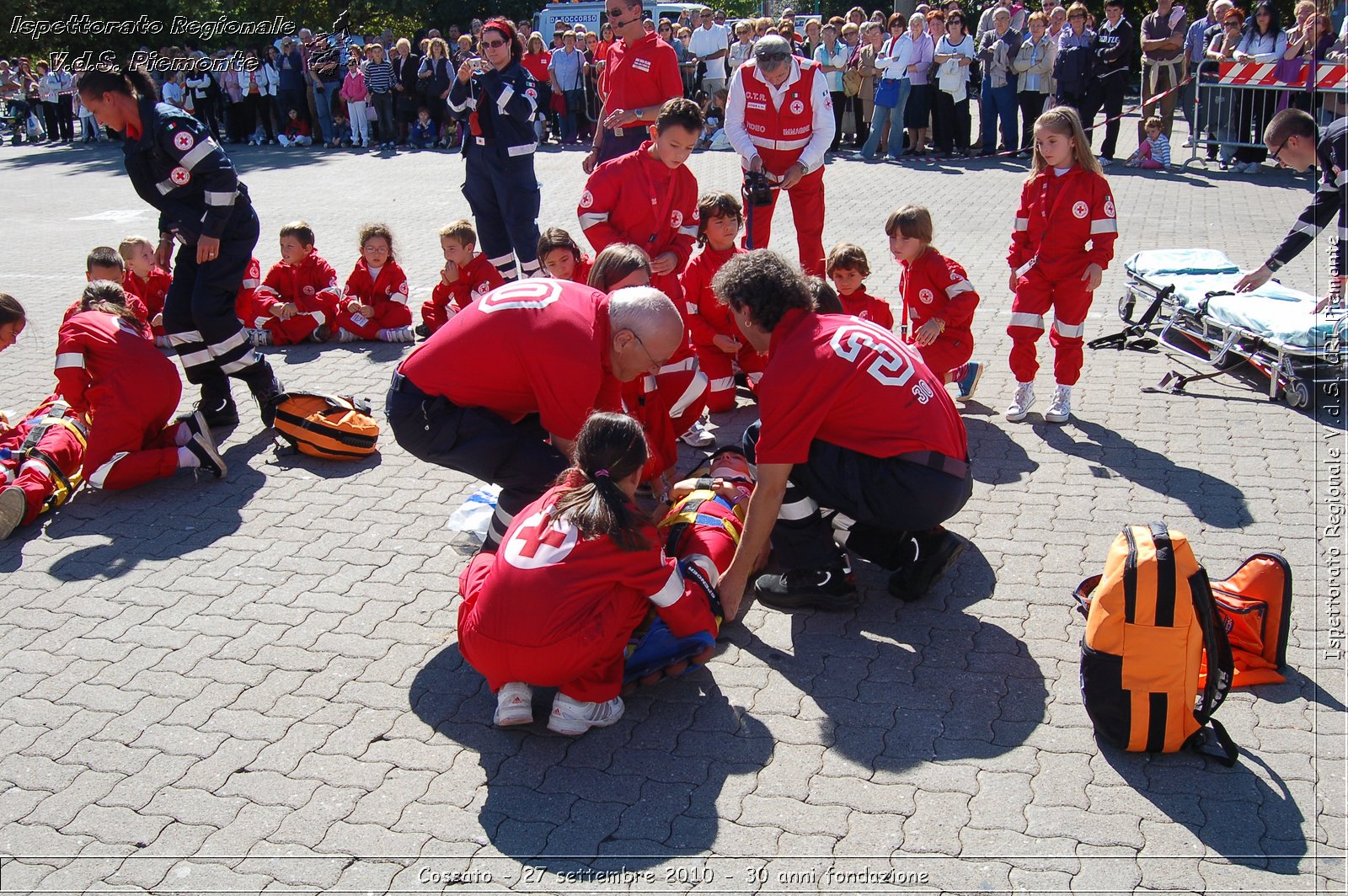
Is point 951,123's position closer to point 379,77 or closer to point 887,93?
point 887,93

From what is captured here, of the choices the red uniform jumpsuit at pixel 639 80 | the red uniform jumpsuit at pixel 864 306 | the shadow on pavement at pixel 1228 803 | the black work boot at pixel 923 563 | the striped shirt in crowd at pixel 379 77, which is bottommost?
the shadow on pavement at pixel 1228 803

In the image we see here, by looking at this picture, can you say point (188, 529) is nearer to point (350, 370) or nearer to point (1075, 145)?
point (350, 370)

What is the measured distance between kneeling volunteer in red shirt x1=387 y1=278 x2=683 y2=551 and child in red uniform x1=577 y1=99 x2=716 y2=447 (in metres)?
1.78

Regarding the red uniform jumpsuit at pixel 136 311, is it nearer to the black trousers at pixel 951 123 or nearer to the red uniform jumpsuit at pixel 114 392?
the red uniform jumpsuit at pixel 114 392

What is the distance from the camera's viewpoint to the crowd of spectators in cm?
1309

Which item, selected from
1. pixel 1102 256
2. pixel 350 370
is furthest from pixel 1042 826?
pixel 350 370

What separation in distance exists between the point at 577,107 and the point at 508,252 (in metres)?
10.5

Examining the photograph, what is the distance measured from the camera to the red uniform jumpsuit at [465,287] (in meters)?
7.49

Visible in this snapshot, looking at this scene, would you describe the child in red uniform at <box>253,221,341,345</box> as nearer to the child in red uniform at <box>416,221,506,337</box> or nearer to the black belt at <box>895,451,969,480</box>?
the child in red uniform at <box>416,221,506,337</box>

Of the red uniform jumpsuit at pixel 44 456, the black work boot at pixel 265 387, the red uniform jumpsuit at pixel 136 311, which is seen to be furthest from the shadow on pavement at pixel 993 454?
the red uniform jumpsuit at pixel 44 456

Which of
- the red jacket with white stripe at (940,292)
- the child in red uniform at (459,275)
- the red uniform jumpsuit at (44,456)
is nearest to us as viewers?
the red uniform jumpsuit at (44,456)

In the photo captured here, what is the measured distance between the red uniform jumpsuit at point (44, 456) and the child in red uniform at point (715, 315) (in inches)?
124

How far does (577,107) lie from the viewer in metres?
17.6

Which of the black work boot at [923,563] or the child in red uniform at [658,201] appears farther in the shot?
the child in red uniform at [658,201]
